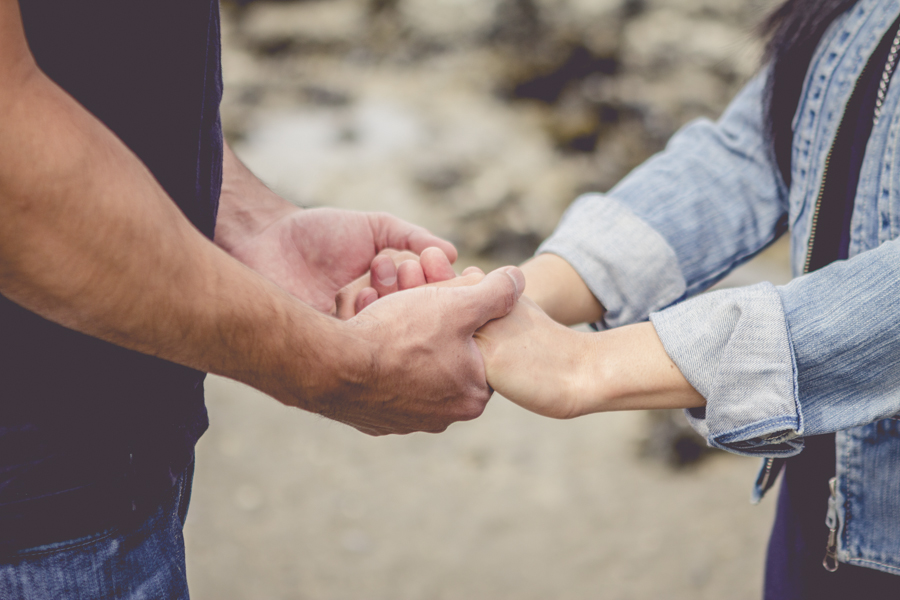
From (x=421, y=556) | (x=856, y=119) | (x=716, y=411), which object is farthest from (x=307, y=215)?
(x=421, y=556)

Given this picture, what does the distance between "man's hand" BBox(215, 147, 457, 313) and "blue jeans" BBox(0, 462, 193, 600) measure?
0.42 m

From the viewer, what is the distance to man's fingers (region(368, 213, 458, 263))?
4.38 ft

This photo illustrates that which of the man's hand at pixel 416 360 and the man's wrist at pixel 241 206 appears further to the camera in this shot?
the man's wrist at pixel 241 206

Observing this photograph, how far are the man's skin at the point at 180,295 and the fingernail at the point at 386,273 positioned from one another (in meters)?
0.22

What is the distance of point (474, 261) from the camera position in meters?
4.19

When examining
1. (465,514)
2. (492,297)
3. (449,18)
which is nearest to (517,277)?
(492,297)

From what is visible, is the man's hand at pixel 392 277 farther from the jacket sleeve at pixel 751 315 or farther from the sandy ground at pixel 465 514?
the sandy ground at pixel 465 514

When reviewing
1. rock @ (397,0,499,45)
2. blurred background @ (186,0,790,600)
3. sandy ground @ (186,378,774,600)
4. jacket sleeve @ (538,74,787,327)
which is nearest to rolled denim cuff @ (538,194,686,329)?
jacket sleeve @ (538,74,787,327)

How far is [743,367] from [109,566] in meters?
0.82

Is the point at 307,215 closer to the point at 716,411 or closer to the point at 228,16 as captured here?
the point at 716,411

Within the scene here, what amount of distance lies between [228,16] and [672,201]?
488 cm

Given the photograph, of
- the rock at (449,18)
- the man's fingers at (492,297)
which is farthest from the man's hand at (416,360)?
the rock at (449,18)

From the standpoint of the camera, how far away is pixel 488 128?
15.2 ft

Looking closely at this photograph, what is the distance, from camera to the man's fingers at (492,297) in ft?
3.50
